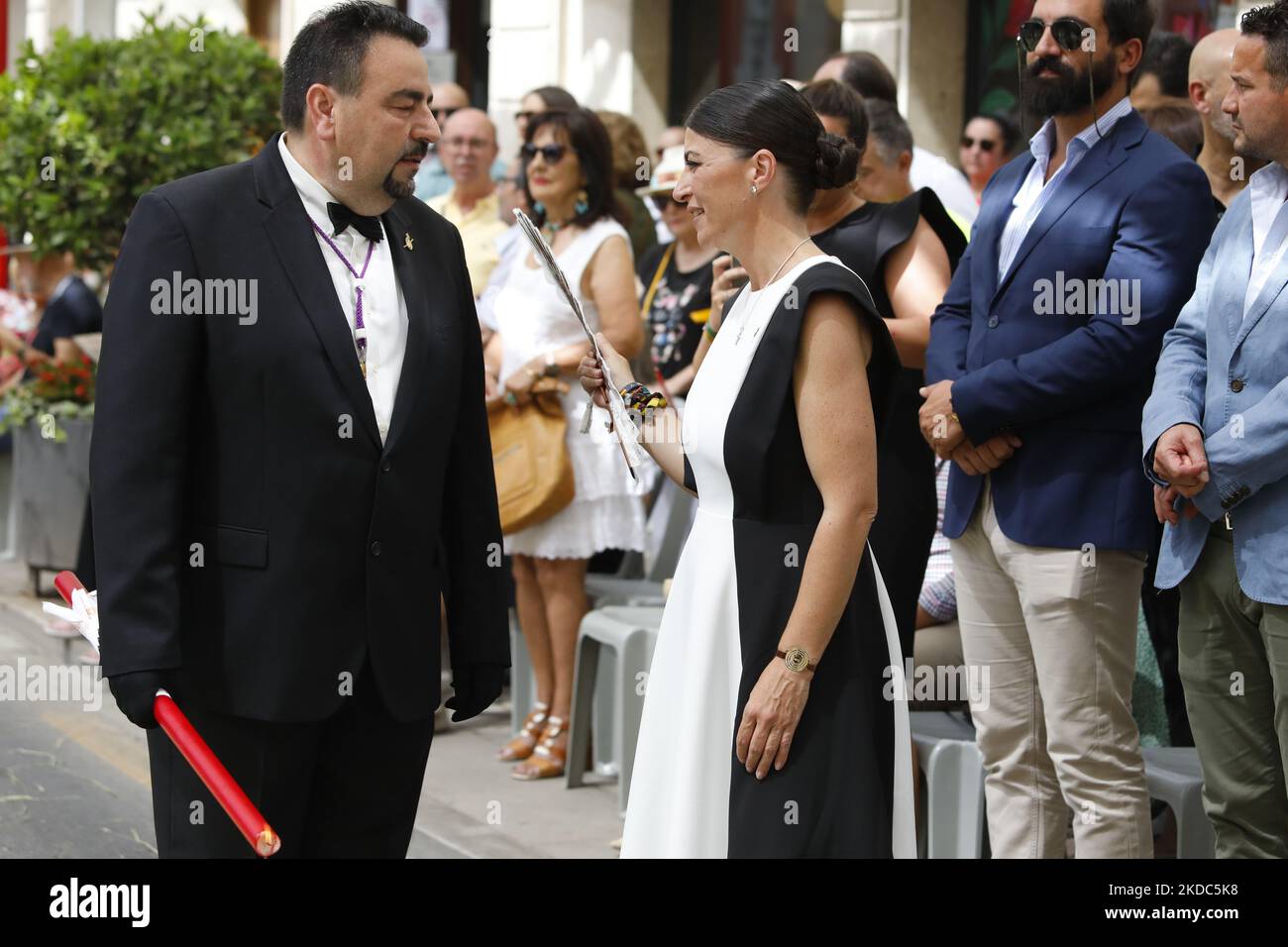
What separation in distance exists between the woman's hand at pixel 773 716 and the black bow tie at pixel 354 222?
1.09 meters

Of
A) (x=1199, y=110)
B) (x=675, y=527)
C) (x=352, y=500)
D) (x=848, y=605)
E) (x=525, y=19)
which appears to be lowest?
(x=675, y=527)

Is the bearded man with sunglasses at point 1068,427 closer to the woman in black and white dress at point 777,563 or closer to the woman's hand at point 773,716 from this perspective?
the woman in black and white dress at point 777,563

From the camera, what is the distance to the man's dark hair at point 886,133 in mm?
5645

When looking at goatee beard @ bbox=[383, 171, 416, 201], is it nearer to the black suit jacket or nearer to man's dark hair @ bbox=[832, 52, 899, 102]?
the black suit jacket

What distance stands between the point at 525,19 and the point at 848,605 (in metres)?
9.65

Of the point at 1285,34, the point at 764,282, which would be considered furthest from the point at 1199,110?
the point at 764,282

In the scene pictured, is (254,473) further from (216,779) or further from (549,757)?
(549,757)

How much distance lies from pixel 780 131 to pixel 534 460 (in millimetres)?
3157

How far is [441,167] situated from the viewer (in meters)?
9.65

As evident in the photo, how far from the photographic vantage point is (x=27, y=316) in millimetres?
12648

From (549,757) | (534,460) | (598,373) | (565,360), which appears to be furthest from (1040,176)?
(549,757)

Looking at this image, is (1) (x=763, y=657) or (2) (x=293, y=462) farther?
(1) (x=763, y=657)

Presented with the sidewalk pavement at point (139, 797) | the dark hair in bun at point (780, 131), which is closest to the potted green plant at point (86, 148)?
the sidewalk pavement at point (139, 797)

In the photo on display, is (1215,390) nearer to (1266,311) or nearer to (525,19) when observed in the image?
(1266,311)
